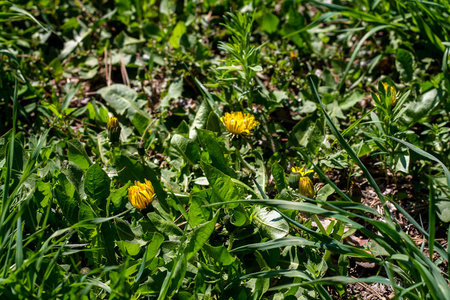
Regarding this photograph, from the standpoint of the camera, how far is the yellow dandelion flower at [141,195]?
1930mm

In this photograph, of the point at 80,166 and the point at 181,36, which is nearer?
the point at 80,166

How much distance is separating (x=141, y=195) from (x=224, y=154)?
22.2 inches

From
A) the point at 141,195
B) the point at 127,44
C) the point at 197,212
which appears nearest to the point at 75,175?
the point at 141,195

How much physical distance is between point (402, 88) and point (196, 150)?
4.62ft

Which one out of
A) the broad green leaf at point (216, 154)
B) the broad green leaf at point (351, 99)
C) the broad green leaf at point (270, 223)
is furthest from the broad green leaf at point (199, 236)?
the broad green leaf at point (351, 99)

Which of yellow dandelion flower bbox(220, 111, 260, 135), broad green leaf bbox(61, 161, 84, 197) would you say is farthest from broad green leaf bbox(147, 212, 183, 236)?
yellow dandelion flower bbox(220, 111, 260, 135)

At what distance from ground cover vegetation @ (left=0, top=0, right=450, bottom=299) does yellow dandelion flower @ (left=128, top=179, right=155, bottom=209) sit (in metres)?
0.01

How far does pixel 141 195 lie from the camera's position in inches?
75.9

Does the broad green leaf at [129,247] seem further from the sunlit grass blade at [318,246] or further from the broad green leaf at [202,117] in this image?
the broad green leaf at [202,117]

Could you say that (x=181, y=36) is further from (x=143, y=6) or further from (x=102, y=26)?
(x=102, y=26)

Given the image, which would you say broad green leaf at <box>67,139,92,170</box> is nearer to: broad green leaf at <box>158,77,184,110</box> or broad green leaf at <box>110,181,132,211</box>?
broad green leaf at <box>110,181,132,211</box>

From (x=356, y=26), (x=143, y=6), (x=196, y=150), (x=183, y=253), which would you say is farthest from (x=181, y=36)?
(x=183, y=253)

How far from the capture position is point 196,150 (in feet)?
7.34

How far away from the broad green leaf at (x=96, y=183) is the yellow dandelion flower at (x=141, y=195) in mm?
159
